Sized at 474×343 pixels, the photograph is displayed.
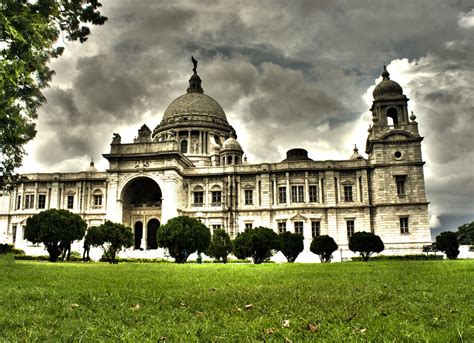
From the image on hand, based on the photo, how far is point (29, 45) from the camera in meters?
11.3

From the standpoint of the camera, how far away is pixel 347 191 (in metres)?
44.1

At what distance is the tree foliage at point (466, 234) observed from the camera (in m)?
68.6

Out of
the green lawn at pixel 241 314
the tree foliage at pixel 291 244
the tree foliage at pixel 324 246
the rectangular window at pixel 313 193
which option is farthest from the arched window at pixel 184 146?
the green lawn at pixel 241 314

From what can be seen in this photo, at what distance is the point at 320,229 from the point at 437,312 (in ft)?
127

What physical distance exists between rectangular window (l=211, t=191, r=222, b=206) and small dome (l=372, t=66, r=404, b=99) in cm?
1981

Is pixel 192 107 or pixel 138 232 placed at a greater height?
pixel 192 107

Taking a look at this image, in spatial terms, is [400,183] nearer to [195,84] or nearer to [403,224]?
[403,224]

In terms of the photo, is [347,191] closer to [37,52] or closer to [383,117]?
[383,117]

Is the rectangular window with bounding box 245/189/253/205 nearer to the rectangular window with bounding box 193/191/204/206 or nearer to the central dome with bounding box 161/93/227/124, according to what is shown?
the rectangular window with bounding box 193/191/204/206

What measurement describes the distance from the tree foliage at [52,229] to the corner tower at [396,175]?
28579 mm

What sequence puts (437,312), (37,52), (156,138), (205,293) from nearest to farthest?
(437,312) → (205,293) → (37,52) → (156,138)

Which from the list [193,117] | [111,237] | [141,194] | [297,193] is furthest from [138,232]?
[193,117]

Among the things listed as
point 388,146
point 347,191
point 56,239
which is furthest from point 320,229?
point 56,239

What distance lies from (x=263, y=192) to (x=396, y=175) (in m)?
13.7
